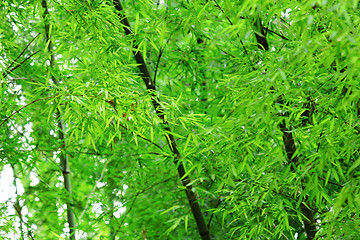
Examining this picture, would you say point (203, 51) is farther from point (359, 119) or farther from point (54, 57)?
point (359, 119)

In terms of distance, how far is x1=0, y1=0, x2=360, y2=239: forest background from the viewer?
4.68 feet

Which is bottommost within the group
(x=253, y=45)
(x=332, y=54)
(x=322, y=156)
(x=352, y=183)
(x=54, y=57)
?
(x=352, y=183)

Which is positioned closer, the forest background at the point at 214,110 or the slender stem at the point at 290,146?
the forest background at the point at 214,110

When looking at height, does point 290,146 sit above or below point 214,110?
below

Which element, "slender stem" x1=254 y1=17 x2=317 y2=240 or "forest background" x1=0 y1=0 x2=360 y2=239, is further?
"slender stem" x1=254 y1=17 x2=317 y2=240

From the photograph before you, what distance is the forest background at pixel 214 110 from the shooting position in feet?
4.68

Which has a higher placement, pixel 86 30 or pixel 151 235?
pixel 86 30

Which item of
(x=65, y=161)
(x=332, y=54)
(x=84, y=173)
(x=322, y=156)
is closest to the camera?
(x=332, y=54)

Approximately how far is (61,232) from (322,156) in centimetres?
220

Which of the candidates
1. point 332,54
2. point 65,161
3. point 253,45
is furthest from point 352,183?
point 65,161

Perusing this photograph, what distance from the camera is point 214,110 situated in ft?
8.01

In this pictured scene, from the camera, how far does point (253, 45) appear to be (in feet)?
6.92

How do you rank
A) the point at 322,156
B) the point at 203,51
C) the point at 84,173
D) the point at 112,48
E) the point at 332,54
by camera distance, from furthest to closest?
the point at 84,173 < the point at 203,51 < the point at 112,48 < the point at 322,156 < the point at 332,54

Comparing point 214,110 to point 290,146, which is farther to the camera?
point 214,110
